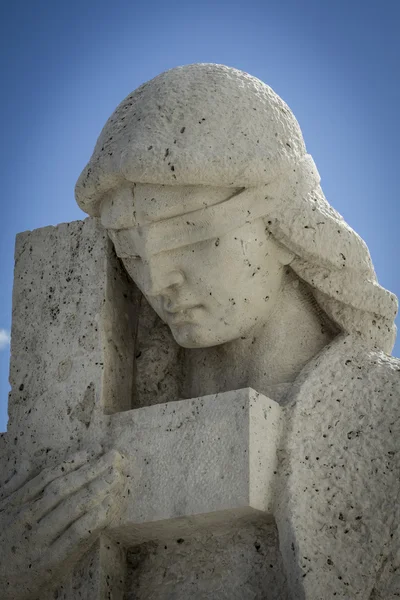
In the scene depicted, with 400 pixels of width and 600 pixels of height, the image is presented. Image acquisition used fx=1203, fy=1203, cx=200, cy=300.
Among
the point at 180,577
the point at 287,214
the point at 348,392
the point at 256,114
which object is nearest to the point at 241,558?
the point at 180,577

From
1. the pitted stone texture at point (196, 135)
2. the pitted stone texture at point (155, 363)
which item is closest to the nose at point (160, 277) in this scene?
the pitted stone texture at point (196, 135)

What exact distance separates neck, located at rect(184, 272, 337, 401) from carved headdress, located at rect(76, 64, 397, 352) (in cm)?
7

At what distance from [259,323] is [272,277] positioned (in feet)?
0.52

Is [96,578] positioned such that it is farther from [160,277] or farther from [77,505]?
[160,277]

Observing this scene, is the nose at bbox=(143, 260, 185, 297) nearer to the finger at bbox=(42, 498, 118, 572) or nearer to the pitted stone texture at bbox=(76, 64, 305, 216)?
the pitted stone texture at bbox=(76, 64, 305, 216)

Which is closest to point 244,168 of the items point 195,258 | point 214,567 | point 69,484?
point 195,258

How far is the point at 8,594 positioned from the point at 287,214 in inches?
56.9

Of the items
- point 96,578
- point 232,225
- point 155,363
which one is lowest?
point 96,578

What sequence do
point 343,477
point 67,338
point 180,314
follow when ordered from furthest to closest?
1. point 67,338
2. point 180,314
3. point 343,477

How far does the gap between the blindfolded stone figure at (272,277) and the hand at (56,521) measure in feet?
1.69

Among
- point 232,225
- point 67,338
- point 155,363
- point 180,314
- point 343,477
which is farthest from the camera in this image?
point 155,363

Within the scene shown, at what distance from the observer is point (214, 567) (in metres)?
3.60

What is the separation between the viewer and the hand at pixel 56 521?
3.60 m

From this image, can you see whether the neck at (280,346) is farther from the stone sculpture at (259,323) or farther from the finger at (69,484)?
the finger at (69,484)
